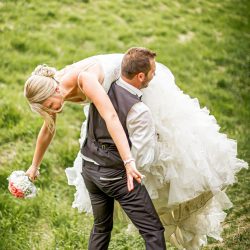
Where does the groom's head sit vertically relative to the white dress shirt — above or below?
above

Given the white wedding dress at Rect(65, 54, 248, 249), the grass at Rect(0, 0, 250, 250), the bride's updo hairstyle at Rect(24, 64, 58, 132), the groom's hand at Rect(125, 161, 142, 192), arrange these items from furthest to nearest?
the grass at Rect(0, 0, 250, 250) < the white wedding dress at Rect(65, 54, 248, 249) < the bride's updo hairstyle at Rect(24, 64, 58, 132) < the groom's hand at Rect(125, 161, 142, 192)

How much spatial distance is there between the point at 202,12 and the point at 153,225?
799 cm

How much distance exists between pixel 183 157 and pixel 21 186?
1069 mm

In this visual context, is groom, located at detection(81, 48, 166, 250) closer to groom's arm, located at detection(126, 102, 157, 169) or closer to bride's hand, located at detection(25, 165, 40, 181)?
groom's arm, located at detection(126, 102, 157, 169)

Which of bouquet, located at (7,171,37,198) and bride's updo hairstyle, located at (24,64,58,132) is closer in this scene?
bride's updo hairstyle, located at (24,64,58,132)

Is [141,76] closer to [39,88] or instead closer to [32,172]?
[39,88]

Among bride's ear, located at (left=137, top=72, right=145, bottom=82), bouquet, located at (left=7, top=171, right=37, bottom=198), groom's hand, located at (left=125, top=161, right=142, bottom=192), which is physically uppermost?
bride's ear, located at (left=137, top=72, right=145, bottom=82)

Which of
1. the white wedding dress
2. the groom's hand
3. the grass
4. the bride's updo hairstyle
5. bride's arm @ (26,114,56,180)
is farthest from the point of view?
the grass

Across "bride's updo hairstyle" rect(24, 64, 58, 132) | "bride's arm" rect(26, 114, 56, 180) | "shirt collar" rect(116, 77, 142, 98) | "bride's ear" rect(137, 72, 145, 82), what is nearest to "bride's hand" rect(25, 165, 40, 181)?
"bride's arm" rect(26, 114, 56, 180)

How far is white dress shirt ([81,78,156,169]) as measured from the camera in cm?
283

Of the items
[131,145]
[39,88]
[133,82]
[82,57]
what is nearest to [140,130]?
[131,145]

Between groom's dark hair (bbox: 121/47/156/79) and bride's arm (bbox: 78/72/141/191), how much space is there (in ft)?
0.64

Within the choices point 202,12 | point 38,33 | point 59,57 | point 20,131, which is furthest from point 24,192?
point 202,12

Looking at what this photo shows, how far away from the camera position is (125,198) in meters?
2.97
